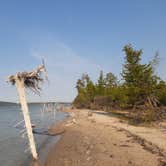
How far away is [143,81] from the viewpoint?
170ft

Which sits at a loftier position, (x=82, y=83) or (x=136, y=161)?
(x=82, y=83)

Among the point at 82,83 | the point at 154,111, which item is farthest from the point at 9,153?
the point at 82,83

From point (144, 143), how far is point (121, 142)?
188 cm

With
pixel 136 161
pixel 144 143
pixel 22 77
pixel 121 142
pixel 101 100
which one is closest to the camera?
pixel 136 161

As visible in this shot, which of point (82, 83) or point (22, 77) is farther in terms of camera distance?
point (82, 83)

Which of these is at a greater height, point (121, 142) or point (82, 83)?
point (82, 83)

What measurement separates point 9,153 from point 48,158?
4244 millimetres

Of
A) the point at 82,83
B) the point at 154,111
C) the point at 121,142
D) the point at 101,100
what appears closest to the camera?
the point at 121,142

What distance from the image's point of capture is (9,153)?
18750 millimetres

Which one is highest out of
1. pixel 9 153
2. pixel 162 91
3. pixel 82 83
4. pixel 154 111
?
pixel 82 83

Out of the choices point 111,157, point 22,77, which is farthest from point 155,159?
point 22,77

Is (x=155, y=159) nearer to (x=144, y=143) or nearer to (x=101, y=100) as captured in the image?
(x=144, y=143)

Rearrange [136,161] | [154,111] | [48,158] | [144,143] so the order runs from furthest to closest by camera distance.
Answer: [154,111], [144,143], [48,158], [136,161]

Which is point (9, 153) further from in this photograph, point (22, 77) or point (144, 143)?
point (144, 143)
